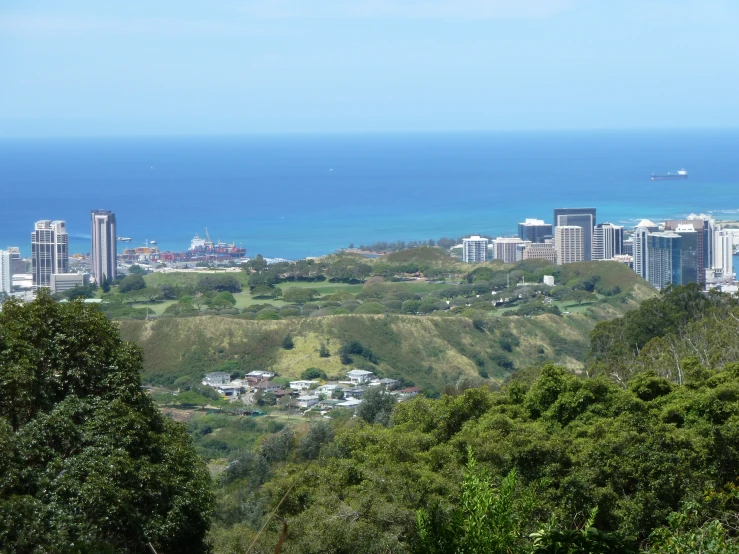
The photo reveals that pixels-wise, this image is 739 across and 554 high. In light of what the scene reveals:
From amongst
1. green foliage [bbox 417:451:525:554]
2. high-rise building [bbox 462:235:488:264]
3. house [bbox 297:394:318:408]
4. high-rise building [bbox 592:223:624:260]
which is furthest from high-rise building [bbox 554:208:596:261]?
green foliage [bbox 417:451:525:554]

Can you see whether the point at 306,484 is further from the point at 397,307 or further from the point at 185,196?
the point at 185,196

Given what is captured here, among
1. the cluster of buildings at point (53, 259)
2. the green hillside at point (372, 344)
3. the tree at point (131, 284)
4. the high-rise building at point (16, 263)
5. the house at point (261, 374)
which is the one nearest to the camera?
the house at point (261, 374)

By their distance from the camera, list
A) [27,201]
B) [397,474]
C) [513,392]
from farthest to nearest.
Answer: [27,201] → [513,392] → [397,474]

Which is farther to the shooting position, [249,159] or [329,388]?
[249,159]

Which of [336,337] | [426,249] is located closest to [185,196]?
[426,249]

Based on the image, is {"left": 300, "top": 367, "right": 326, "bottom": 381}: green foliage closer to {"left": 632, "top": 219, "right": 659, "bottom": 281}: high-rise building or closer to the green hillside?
the green hillside

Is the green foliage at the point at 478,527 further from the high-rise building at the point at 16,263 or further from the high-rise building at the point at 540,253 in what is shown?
the high-rise building at the point at 540,253

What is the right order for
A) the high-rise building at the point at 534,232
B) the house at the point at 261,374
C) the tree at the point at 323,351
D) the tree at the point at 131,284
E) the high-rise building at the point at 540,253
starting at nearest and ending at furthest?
the house at the point at 261,374 < the tree at the point at 323,351 < the tree at the point at 131,284 < the high-rise building at the point at 540,253 < the high-rise building at the point at 534,232

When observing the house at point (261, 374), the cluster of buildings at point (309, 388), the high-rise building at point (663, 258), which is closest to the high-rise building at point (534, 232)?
the high-rise building at point (663, 258)
